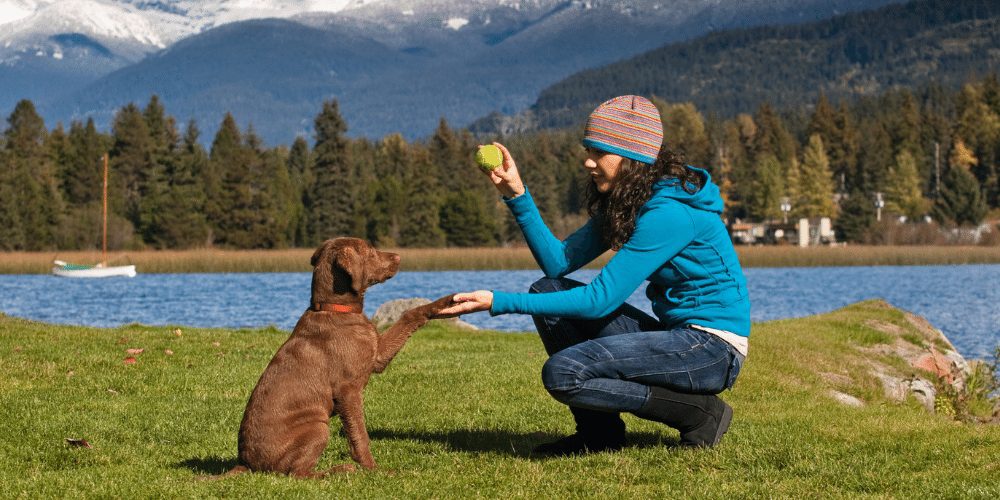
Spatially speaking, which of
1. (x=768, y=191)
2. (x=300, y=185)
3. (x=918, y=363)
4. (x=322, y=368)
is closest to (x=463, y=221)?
(x=300, y=185)

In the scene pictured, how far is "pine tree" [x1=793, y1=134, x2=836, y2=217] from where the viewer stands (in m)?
105

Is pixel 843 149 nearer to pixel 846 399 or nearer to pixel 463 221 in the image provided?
pixel 463 221

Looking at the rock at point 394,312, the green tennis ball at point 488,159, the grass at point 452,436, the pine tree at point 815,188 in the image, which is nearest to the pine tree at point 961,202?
the pine tree at point 815,188

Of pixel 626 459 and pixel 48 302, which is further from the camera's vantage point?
pixel 48 302

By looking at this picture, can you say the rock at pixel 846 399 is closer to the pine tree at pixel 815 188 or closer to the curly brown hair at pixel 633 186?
the curly brown hair at pixel 633 186

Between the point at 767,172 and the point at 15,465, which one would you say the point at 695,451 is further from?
the point at 767,172

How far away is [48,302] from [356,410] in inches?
1523

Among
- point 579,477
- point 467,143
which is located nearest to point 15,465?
point 579,477

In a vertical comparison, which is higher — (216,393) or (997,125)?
(997,125)

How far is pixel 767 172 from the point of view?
10875 cm

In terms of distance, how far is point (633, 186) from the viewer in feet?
21.6

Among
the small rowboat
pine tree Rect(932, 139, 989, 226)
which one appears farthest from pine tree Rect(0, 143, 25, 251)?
pine tree Rect(932, 139, 989, 226)

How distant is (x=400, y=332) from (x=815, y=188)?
103790 mm

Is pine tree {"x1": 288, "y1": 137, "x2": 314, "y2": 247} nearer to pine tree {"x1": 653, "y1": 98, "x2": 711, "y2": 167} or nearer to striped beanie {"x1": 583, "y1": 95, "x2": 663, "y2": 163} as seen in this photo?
pine tree {"x1": 653, "y1": 98, "x2": 711, "y2": 167}
